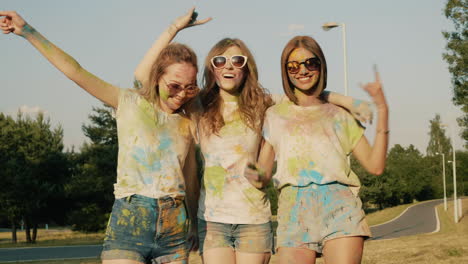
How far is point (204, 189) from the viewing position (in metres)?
4.14

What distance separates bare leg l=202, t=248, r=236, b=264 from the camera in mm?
4012

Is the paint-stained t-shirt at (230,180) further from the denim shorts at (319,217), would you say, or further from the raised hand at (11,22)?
the raised hand at (11,22)

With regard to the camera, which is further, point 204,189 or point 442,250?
point 442,250

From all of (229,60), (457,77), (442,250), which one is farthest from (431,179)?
(229,60)

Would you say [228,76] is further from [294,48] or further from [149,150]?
[149,150]

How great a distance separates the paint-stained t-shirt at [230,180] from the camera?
13.2ft

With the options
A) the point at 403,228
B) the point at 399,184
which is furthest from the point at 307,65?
the point at 399,184

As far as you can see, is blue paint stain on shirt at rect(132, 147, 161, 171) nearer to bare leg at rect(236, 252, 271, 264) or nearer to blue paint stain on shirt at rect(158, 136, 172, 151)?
blue paint stain on shirt at rect(158, 136, 172, 151)

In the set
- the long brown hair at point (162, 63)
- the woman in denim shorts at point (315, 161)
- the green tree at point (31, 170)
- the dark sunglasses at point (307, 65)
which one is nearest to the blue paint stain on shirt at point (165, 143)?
the long brown hair at point (162, 63)

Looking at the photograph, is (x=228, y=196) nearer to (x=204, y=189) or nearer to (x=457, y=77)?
(x=204, y=189)

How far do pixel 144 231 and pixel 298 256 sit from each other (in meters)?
0.96

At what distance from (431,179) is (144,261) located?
84.5 metres

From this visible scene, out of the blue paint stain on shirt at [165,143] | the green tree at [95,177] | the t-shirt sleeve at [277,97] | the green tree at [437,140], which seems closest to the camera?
the blue paint stain on shirt at [165,143]

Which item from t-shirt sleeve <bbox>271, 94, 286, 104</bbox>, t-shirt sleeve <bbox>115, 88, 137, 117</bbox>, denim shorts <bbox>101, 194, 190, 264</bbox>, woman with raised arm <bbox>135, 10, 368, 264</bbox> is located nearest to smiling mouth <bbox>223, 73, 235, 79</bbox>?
woman with raised arm <bbox>135, 10, 368, 264</bbox>
